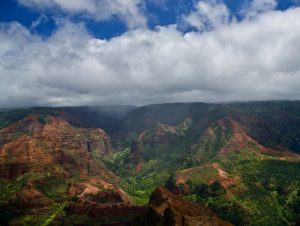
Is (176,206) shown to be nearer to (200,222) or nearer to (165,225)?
(165,225)

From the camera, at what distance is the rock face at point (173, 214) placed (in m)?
131

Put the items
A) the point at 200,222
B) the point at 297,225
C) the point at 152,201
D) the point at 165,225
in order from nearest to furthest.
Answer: the point at 200,222 → the point at 165,225 → the point at 297,225 → the point at 152,201

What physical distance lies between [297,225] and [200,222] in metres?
46.5

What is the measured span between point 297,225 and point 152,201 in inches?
2356

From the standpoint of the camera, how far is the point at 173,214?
5566 inches

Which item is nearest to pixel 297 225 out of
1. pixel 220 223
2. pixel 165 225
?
pixel 220 223

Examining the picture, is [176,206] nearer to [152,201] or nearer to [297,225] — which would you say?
[152,201]

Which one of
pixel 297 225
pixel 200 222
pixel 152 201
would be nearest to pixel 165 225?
pixel 200 222

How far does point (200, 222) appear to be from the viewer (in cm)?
12950

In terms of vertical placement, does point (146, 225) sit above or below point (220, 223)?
below

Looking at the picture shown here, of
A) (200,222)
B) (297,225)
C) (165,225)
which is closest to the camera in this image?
(200,222)

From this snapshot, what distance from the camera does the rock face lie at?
430 feet

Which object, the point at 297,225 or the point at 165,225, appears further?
the point at 297,225

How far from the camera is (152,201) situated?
17462 centimetres
